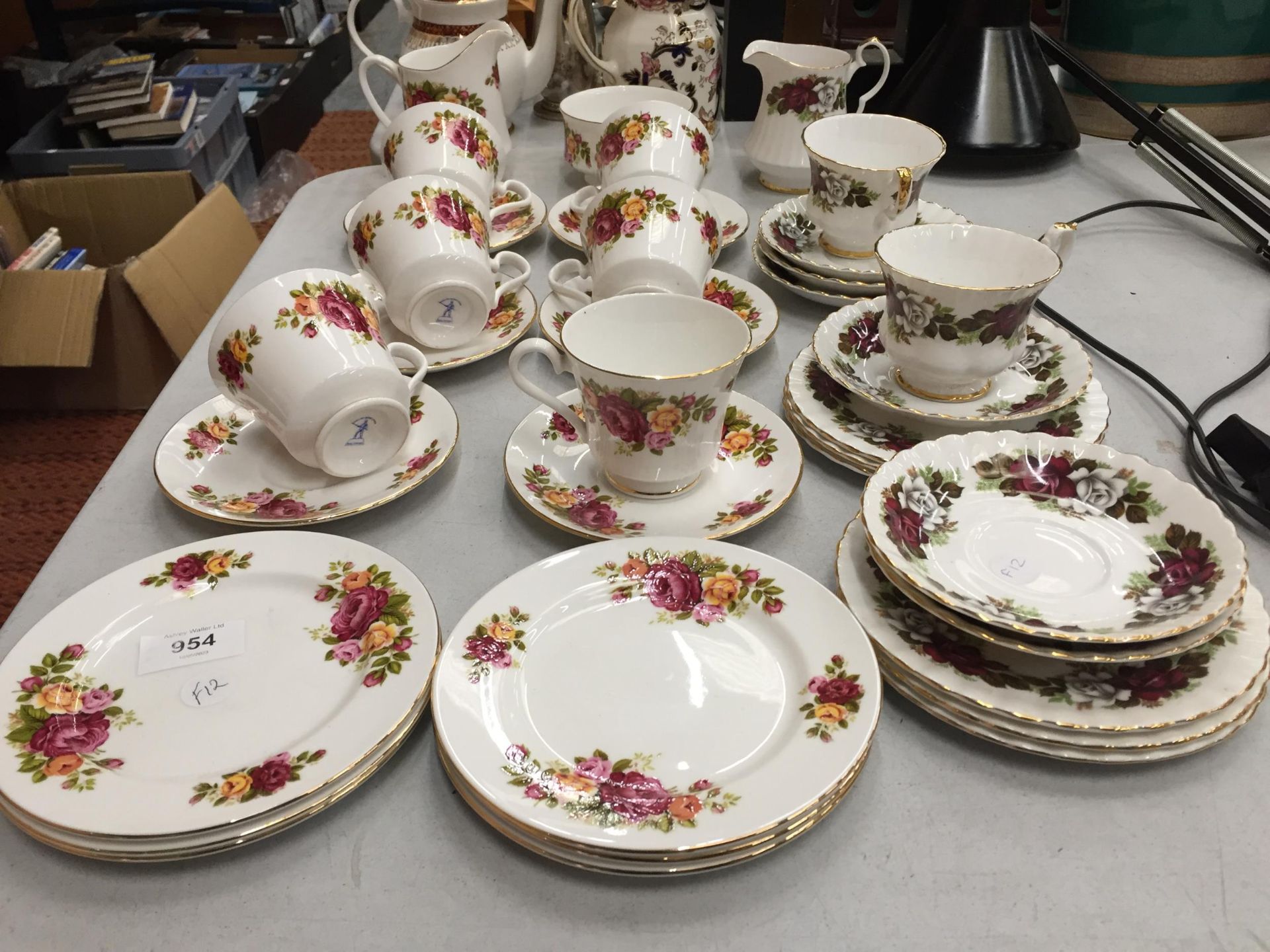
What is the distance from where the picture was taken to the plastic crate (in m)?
1.82

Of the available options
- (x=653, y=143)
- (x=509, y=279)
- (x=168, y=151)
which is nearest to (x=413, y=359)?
(x=509, y=279)

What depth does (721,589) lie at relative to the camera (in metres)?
0.50

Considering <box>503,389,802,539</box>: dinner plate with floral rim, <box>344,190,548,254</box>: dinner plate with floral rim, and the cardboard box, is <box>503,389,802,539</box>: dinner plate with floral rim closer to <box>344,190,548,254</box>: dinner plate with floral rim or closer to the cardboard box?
<box>344,190,548,254</box>: dinner plate with floral rim

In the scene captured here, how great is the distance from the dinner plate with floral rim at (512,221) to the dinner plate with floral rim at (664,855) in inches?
25.2

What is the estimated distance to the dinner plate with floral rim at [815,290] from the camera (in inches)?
31.8

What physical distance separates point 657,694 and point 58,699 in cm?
30

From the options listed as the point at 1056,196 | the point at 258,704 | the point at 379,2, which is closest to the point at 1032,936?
the point at 258,704

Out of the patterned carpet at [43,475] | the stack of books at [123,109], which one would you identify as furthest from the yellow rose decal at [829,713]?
the stack of books at [123,109]

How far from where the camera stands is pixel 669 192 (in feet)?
2.43

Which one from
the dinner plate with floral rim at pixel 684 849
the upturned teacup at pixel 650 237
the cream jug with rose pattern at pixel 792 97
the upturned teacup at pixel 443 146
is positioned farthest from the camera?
the cream jug with rose pattern at pixel 792 97

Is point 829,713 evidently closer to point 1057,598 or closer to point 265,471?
point 1057,598

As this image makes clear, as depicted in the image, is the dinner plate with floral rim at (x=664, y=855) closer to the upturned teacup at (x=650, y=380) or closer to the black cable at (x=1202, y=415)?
the upturned teacup at (x=650, y=380)

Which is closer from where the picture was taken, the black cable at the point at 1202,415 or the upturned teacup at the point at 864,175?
the black cable at the point at 1202,415

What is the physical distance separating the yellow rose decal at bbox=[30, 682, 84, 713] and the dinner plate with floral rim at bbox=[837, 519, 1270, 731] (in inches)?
15.5
